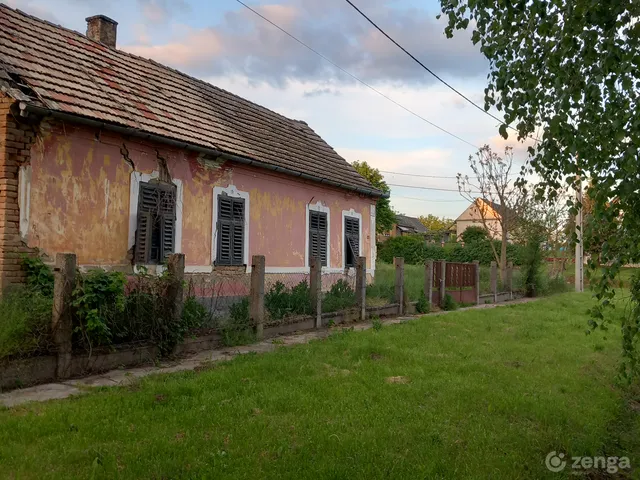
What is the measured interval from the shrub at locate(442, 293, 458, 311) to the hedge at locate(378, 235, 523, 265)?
73.2 ft

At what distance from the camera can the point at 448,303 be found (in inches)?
635

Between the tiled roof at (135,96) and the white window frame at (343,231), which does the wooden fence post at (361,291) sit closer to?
the tiled roof at (135,96)

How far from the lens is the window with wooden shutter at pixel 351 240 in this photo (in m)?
16.1

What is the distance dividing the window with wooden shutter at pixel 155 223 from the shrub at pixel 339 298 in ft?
11.6

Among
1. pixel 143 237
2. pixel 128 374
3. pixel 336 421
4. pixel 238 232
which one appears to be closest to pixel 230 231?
pixel 238 232

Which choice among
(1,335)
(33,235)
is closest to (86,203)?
(33,235)

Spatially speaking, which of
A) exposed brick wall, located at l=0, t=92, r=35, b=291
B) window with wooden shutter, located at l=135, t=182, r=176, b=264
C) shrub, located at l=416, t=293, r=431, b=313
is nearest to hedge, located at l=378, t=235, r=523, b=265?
shrub, located at l=416, t=293, r=431, b=313

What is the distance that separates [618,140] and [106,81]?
9508mm

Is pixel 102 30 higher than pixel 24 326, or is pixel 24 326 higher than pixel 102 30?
pixel 102 30

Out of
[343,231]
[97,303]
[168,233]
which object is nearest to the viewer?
[97,303]

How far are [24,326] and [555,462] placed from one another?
565 cm

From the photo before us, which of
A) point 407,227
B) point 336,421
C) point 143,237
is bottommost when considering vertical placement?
point 336,421

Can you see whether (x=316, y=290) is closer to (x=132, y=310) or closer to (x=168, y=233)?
(x=168, y=233)

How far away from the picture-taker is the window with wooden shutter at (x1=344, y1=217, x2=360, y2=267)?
16.1 metres
